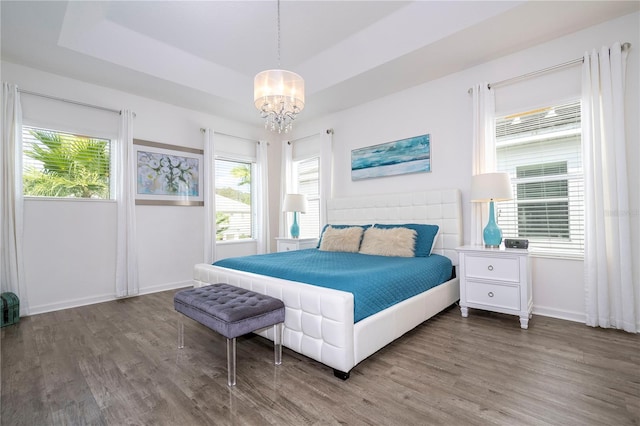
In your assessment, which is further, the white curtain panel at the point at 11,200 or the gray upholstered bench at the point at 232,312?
the white curtain panel at the point at 11,200

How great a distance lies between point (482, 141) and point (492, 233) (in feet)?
3.48

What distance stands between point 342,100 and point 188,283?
12.1 feet

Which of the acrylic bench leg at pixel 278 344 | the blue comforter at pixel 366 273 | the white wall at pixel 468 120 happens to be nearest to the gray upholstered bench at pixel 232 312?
the acrylic bench leg at pixel 278 344

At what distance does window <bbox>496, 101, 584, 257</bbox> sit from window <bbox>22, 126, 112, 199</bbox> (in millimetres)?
4957

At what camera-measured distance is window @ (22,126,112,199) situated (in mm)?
3371

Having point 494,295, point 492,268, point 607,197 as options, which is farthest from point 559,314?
point 607,197

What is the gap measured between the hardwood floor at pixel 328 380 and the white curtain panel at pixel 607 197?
9.8 inches

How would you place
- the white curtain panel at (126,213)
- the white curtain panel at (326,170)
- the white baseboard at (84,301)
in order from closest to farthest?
the white baseboard at (84,301) → the white curtain panel at (126,213) → the white curtain panel at (326,170)

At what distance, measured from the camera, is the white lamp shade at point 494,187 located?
284 centimetres

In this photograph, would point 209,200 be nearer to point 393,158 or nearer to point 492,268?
point 393,158

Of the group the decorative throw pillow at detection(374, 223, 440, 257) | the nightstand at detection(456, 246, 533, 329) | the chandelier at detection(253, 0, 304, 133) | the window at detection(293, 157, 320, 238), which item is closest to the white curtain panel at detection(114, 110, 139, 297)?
the chandelier at detection(253, 0, 304, 133)

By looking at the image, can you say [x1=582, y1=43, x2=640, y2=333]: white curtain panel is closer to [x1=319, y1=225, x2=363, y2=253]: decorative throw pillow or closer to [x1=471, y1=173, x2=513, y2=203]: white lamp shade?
[x1=471, y1=173, x2=513, y2=203]: white lamp shade

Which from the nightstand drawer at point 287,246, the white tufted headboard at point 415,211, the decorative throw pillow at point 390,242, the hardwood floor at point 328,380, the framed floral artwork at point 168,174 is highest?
the framed floral artwork at point 168,174

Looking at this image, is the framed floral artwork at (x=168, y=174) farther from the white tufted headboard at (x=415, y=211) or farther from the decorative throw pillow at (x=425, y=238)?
the decorative throw pillow at (x=425, y=238)
